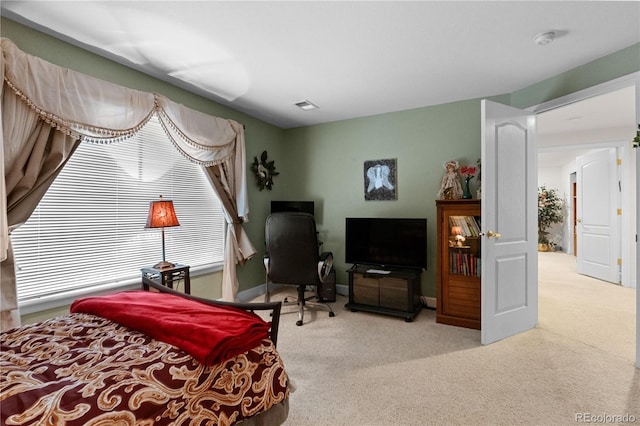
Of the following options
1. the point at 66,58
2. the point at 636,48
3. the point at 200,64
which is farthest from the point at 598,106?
the point at 66,58

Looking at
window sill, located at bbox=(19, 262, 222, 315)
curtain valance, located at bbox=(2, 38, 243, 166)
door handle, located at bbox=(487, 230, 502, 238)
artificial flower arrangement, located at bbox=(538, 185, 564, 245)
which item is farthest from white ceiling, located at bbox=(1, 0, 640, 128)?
artificial flower arrangement, located at bbox=(538, 185, 564, 245)

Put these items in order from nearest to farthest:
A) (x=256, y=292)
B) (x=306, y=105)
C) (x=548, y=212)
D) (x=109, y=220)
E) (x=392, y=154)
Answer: (x=109, y=220)
(x=306, y=105)
(x=392, y=154)
(x=256, y=292)
(x=548, y=212)

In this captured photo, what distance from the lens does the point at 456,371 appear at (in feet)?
7.55

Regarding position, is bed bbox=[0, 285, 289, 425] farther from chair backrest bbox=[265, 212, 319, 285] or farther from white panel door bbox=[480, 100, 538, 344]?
white panel door bbox=[480, 100, 538, 344]

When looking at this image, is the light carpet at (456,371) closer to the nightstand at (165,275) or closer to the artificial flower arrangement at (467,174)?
the nightstand at (165,275)

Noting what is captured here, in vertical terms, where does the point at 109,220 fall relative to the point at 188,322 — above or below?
above

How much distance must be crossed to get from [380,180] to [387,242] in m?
0.90

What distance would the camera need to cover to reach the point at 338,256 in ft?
14.7

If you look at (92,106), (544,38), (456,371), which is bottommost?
(456,371)

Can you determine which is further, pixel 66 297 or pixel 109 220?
pixel 109 220

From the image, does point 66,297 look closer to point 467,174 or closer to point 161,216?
point 161,216

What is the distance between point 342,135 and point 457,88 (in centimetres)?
164

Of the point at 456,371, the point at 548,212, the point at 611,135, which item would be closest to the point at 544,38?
the point at 456,371

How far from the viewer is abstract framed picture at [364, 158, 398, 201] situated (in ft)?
13.4
